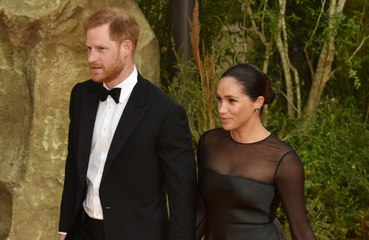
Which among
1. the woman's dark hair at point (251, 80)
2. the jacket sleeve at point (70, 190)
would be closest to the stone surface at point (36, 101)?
the jacket sleeve at point (70, 190)

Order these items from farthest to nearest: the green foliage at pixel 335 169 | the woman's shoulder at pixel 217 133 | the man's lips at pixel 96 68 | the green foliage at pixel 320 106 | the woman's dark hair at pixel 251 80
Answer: the green foliage at pixel 335 169, the green foliage at pixel 320 106, the woman's shoulder at pixel 217 133, the woman's dark hair at pixel 251 80, the man's lips at pixel 96 68

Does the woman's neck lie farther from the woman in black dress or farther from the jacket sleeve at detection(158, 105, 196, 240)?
the jacket sleeve at detection(158, 105, 196, 240)

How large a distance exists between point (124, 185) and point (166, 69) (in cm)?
343

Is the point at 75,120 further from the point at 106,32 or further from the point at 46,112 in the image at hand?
the point at 46,112

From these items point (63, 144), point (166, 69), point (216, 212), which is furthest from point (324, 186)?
point (216, 212)

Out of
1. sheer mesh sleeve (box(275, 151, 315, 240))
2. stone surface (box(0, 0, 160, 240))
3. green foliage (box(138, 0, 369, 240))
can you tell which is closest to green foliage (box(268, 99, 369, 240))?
green foliage (box(138, 0, 369, 240))

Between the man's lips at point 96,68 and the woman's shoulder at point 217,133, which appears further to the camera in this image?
the woman's shoulder at point 217,133

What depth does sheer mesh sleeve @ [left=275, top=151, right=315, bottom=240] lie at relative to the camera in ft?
9.26

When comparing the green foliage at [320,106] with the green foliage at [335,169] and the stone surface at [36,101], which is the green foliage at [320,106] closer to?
the green foliage at [335,169]

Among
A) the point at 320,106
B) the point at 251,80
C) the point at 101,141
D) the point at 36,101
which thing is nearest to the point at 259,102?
the point at 251,80

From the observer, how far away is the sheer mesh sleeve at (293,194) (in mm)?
2822

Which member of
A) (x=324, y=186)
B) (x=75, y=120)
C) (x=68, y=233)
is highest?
(x=75, y=120)

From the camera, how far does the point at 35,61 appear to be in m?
4.45

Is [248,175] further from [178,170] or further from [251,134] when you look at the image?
[178,170]
